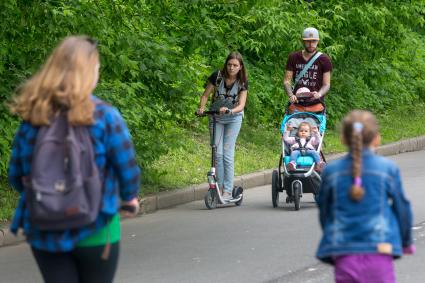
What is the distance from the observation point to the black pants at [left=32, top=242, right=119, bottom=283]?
4.59 meters

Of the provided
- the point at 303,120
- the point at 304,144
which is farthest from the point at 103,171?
the point at 303,120

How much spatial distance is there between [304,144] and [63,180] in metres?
7.45

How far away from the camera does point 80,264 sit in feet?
15.3

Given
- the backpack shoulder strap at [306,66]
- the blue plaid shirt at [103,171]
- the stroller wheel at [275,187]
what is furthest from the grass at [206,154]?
the blue plaid shirt at [103,171]

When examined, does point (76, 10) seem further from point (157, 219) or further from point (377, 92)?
point (377, 92)

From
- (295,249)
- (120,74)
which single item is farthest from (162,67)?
(295,249)

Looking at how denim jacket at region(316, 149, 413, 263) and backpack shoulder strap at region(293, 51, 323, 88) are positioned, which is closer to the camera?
denim jacket at region(316, 149, 413, 263)

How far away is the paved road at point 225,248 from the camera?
821 cm

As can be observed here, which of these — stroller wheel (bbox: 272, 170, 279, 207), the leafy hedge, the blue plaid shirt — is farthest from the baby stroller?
the blue plaid shirt

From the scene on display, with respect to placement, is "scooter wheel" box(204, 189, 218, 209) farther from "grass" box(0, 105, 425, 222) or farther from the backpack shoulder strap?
the backpack shoulder strap

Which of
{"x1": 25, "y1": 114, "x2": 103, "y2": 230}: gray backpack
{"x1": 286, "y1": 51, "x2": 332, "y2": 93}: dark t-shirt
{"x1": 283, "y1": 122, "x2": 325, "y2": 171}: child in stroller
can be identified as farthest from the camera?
{"x1": 286, "y1": 51, "x2": 332, "y2": 93}: dark t-shirt

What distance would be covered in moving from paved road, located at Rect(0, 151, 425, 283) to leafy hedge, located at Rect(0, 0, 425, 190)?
126 centimetres

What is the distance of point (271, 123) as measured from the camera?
1911 centimetres

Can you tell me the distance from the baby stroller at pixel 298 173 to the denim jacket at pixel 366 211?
6.60 m
